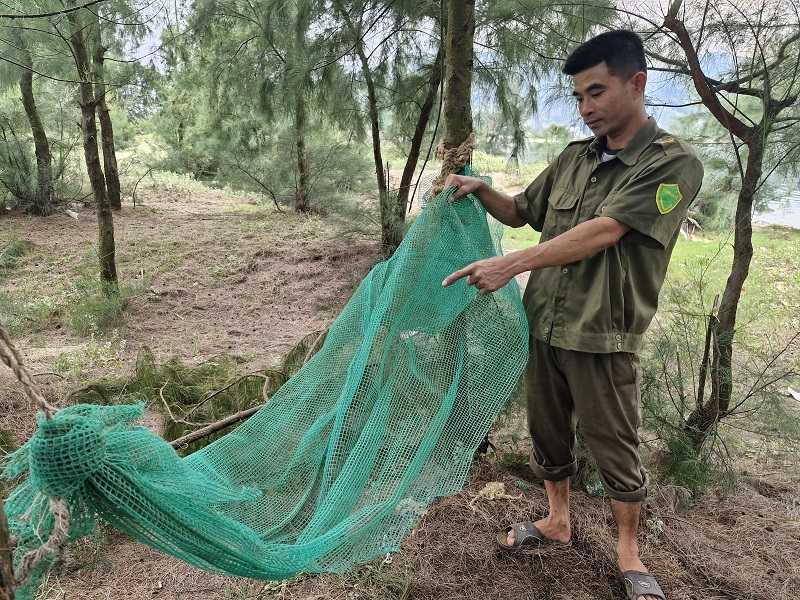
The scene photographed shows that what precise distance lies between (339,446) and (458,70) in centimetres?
152

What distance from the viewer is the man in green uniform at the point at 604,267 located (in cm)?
153

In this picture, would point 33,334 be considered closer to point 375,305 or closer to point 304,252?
point 304,252

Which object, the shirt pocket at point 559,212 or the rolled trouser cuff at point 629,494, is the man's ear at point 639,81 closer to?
the shirt pocket at point 559,212

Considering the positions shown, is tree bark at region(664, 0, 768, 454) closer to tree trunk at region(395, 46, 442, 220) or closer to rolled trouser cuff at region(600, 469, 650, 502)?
rolled trouser cuff at region(600, 469, 650, 502)

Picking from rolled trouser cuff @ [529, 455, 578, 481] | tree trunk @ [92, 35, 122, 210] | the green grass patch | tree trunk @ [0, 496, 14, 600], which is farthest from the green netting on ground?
tree trunk @ [92, 35, 122, 210]

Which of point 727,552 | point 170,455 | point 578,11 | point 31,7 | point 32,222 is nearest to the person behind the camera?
point 170,455

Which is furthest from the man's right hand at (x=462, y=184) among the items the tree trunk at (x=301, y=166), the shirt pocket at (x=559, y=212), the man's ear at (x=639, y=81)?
the tree trunk at (x=301, y=166)

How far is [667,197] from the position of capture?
1510 mm

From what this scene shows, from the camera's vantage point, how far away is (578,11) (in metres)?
3.22

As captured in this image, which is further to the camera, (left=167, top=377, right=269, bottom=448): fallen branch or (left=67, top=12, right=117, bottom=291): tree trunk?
(left=67, top=12, right=117, bottom=291): tree trunk

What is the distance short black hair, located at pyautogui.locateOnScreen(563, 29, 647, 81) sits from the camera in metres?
1.55

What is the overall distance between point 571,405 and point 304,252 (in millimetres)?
5831

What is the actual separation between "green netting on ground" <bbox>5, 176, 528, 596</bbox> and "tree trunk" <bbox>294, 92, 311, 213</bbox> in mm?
5941

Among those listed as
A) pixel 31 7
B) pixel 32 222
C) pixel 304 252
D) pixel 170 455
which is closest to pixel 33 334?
pixel 31 7
